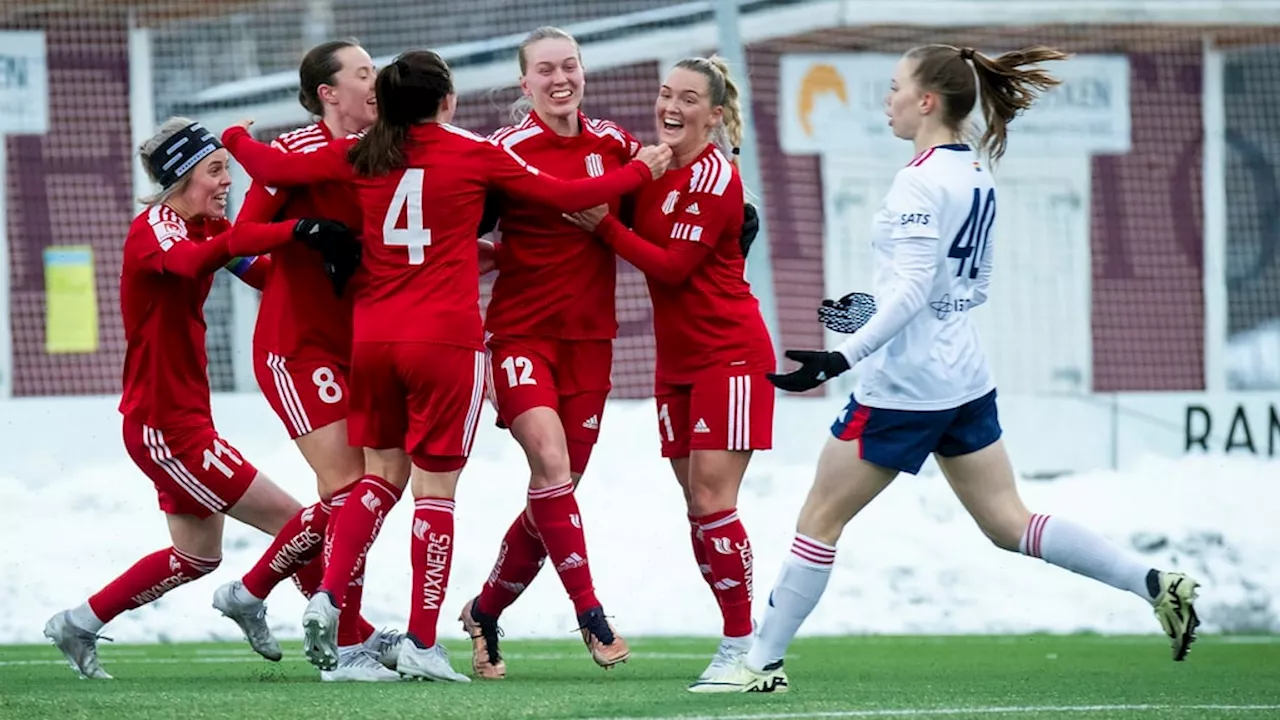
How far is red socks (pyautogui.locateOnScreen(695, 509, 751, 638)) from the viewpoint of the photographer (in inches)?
288

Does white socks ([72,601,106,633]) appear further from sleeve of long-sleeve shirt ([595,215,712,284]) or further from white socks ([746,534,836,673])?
white socks ([746,534,836,673])

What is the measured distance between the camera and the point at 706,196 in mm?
7320

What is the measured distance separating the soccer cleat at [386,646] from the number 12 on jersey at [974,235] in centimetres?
244

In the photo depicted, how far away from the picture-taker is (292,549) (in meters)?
7.39

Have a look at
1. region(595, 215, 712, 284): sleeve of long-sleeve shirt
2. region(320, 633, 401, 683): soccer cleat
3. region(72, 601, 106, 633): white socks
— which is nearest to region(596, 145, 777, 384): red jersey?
region(595, 215, 712, 284): sleeve of long-sleeve shirt

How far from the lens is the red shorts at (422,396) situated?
688 cm

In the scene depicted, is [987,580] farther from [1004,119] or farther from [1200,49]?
[1200,49]

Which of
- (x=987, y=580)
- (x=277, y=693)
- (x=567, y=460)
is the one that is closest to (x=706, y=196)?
(x=567, y=460)

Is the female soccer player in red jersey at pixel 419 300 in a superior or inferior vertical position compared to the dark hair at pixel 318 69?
inferior

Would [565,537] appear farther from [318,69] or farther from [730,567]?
[318,69]

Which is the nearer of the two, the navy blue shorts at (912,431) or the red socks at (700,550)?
the navy blue shorts at (912,431)

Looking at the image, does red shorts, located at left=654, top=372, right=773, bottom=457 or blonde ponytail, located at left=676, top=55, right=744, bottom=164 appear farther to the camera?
blonde ponytail, located at left=676, top=55, right=744, bottom=164

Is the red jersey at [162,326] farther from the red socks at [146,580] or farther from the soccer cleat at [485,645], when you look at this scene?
the soccer cleat at [485,645]

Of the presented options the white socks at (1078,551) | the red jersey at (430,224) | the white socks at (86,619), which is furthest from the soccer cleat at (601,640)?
the white socks at (86,619)
